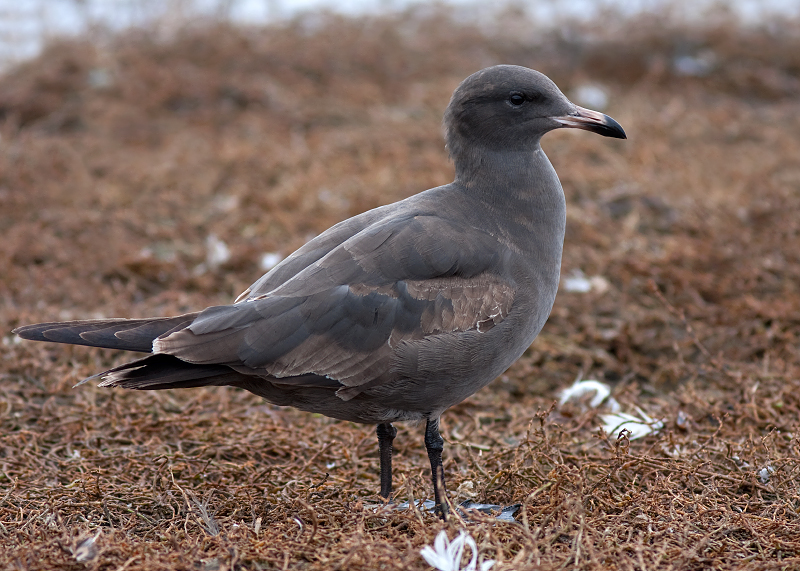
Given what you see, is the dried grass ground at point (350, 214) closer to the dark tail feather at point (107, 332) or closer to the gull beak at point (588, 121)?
the dark tail feather at point (107, 332)

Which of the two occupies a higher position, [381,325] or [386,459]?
[381,325]

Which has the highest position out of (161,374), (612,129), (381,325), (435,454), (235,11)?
(612,129)

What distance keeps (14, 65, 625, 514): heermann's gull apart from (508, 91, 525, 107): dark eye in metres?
0.44

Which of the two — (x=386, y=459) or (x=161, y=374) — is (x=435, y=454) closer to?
(x=386, y=459)

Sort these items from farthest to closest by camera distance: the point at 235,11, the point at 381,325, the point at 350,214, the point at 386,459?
the point at 235,11, the point at 350,214, the point at 386,459, the point at 381,325

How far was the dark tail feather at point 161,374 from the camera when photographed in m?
3.50

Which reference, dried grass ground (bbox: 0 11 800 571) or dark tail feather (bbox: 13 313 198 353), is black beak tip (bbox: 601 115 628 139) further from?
dark tail feather (bbox: 13 313 198 353)

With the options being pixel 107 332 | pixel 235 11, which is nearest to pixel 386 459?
pixel 107 332

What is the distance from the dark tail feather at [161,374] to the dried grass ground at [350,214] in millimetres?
474

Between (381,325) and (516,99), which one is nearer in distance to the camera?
(381,325)

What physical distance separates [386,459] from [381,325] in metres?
0.68

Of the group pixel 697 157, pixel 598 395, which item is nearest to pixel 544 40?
pixel 697 157

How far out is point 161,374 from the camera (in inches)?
138

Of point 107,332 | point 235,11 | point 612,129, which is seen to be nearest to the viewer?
point 107,332
